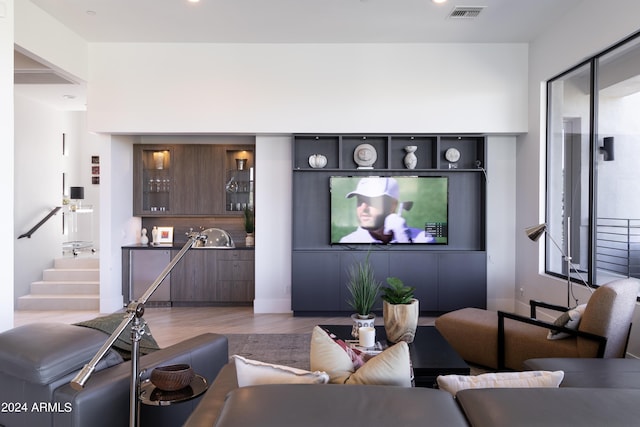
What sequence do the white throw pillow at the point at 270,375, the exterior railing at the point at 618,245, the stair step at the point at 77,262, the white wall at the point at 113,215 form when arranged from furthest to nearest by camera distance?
the stair step at the point at 77,262 < the white wall at the point at 113,215 < the exterior railing at the point at 618,245 < the white throw pillow at the point at 270,375

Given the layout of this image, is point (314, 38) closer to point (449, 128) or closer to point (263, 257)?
point (449, 128)

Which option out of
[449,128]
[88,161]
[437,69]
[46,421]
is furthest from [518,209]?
[88,161]

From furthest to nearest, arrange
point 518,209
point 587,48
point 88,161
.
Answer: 1. point 88,161
2. point 518,209
3. point 587,48

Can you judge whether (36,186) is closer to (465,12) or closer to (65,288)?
(65,288)

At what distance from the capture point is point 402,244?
19.5 ft

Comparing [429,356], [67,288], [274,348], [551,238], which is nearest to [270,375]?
[429,356]

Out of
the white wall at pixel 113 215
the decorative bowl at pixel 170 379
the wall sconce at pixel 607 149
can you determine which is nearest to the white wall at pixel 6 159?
the decorative bowl at pixel 170 379

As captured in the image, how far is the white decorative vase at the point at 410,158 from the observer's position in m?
5.89

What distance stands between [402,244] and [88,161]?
279 inches

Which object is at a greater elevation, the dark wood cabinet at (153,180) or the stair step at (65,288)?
the dark wood cabinet at (153,180)

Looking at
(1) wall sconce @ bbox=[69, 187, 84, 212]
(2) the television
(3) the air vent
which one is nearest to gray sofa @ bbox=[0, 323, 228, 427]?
(2) the television

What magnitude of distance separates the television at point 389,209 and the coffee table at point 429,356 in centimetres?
224

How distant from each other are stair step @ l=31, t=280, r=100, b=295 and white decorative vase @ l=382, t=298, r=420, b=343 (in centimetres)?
487

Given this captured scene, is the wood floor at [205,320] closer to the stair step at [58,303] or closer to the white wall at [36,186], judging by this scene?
the stair step at [58,303]
